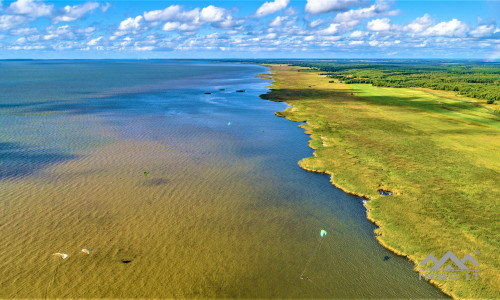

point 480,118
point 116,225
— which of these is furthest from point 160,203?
point 480,118

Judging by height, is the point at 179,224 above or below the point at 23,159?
below

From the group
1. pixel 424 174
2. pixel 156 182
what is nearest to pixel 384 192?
pixel 424 174

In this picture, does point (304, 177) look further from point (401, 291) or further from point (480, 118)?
point (480, 118)

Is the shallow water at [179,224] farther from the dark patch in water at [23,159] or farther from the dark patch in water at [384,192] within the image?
the dark patch in water at [384,192]

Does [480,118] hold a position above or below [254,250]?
above

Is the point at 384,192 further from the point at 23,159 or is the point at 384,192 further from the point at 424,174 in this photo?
the point at 23,159

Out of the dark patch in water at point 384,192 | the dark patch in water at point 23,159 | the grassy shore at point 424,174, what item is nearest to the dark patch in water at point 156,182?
the dark patch in water at point 23,159
